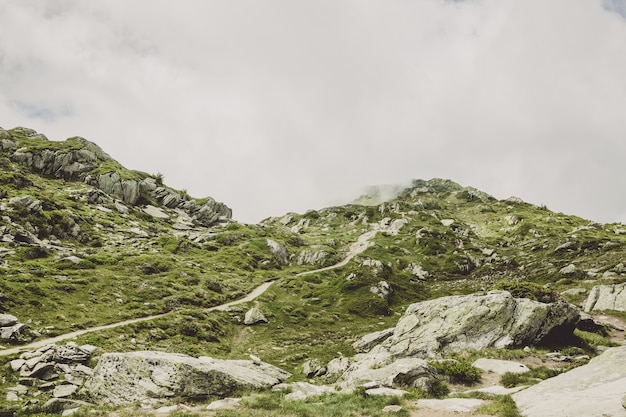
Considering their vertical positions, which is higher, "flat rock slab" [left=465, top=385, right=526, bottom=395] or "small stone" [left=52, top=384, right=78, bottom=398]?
"small stone" [left=52, top=384, right=78, bottom=398]

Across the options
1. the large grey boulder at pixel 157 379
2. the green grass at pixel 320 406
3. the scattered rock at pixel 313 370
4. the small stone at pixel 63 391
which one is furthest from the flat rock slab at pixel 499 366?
the small stone at pixel 63 391

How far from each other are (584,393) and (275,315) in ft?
200

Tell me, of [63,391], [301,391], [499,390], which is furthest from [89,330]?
[499,390]

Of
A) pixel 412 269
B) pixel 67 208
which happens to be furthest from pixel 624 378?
pixel 67 208

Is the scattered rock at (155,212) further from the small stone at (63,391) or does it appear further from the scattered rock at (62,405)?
the scattered rock at (62,405)

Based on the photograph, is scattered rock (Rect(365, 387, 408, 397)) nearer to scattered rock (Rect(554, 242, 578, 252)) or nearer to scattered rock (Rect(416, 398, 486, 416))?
scattered rock (Rect(416, 398, 486, 416))

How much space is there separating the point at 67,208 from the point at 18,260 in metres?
46.5

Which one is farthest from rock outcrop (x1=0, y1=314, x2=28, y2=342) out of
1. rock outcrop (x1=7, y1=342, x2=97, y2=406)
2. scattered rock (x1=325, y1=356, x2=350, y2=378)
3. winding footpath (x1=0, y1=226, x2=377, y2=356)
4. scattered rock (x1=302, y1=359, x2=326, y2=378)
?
scattered rock (x1=325, y1=356, x2=350, y2=378)

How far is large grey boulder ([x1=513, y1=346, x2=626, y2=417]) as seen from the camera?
44.9ft

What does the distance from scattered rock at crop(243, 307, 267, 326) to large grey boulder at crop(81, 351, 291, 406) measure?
142 feet

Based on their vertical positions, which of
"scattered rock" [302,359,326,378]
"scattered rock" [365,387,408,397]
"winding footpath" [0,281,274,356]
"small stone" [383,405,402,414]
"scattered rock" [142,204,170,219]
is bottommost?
"scattered rock" [302,359,326,378]

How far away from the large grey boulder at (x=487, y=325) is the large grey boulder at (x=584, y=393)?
12049 mm

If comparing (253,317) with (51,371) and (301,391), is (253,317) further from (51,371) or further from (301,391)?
(301,391)

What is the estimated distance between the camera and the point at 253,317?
2677 inches
